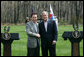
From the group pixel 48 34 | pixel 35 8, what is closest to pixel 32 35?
pixel 48 34

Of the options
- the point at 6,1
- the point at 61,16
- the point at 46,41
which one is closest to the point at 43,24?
the point at 46,41

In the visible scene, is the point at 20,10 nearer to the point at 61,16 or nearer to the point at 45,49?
the point at 61,16

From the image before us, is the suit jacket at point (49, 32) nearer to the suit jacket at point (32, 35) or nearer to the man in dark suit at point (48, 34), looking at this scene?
the man in dark suit at point (48, 34)

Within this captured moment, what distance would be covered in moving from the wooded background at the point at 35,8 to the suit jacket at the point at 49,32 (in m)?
47.6

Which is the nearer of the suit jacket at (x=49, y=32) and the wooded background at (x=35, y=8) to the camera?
the suit jacket at (x=49, y=32)

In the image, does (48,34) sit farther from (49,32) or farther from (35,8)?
→ (35,8)

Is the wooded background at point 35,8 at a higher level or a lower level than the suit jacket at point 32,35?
higher

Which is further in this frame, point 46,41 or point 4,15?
point 4,15

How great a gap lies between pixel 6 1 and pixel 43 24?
52690 millimetres

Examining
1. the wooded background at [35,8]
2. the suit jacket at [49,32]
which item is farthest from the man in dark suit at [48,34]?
the wooded background at [35,8]

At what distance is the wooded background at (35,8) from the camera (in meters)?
54.4

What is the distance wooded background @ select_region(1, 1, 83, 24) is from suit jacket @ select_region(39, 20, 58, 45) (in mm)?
47558

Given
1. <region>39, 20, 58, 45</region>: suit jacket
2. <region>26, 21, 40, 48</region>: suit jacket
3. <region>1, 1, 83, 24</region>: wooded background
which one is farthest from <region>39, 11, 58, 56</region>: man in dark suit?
<region>1, 1, 83, 24</region>: wooded background

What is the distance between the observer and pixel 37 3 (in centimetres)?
5753
